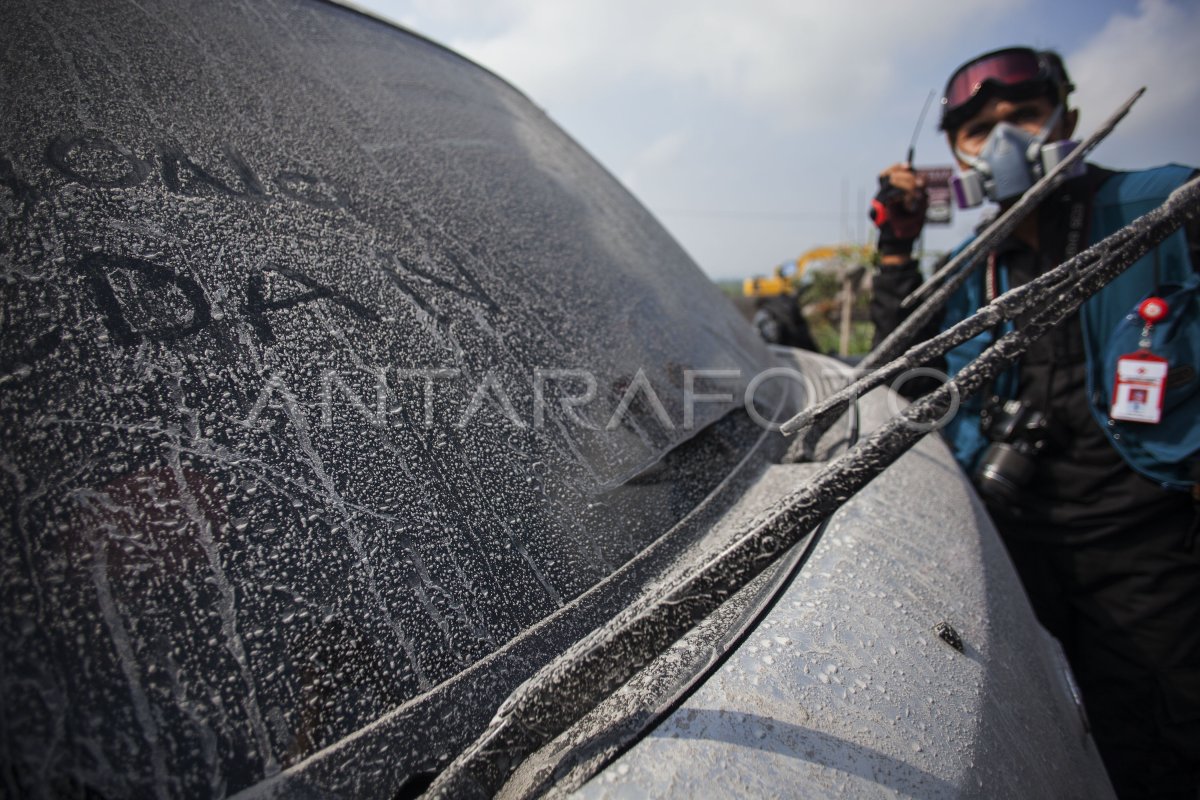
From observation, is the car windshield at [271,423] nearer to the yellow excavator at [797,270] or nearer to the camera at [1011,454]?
the camera at [1011,454]

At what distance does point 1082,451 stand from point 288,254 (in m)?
2.21

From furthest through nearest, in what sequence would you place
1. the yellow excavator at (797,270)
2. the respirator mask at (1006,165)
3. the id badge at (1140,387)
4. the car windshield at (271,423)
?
the yellow excavator at (797,270) < the respirator mask at (1006,165) < the id badge at (1140,387) < the car windshield at (271,423)

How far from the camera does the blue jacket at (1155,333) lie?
162 cm

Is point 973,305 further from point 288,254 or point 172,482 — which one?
point 172,482

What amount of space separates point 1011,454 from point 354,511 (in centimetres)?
199

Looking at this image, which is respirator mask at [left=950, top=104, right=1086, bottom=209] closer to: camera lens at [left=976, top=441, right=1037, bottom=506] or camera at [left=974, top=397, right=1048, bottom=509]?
camera at [left=974, top=397, right=1048, bottom=509]

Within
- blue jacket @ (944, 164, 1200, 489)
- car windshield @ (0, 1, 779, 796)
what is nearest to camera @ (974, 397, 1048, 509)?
blue jacket @ (944, 164, 1200, 489)

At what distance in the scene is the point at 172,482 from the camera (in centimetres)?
52

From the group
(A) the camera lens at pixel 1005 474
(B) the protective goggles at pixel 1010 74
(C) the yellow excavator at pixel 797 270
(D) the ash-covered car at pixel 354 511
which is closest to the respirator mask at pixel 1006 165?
(B) the protective goggles at pixel 1010 74

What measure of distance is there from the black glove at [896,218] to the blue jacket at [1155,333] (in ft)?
1.63

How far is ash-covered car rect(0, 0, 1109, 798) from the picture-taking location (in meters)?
0.47

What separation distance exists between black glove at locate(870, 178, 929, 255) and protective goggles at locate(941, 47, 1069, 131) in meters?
0.41

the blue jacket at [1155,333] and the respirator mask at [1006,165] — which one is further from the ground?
the respirator mask at [1006,165]

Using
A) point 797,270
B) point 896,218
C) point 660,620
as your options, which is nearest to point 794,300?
point 896,218
